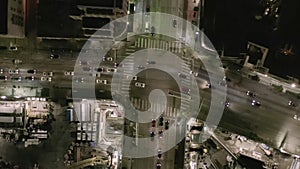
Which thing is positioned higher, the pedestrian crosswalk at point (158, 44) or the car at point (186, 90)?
the pedestrian crosswalk at point (158, 44)

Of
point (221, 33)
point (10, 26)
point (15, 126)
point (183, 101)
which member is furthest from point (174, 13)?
point (15, 126)

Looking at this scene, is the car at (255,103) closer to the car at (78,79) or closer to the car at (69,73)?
the car at (78,79)

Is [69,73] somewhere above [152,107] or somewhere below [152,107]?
above

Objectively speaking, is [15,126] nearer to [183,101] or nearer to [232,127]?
[183,101]

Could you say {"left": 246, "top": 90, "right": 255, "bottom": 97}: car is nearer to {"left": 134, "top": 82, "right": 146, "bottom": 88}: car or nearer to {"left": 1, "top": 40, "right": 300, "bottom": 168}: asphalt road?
{"left": 1, "top": 40, "right": 300, "bottom": 168}: asphalt road

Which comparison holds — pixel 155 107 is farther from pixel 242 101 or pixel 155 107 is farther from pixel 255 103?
pixel 255 103

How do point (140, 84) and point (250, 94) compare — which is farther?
point (140, 84)

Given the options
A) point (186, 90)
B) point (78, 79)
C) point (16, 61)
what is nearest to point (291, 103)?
point (186, 90)

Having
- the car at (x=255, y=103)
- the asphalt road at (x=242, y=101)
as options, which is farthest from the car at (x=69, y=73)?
the car at (x=255, y=103)

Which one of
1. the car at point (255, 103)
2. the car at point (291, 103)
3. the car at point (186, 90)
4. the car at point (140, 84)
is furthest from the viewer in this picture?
the car at point (140, 84)
